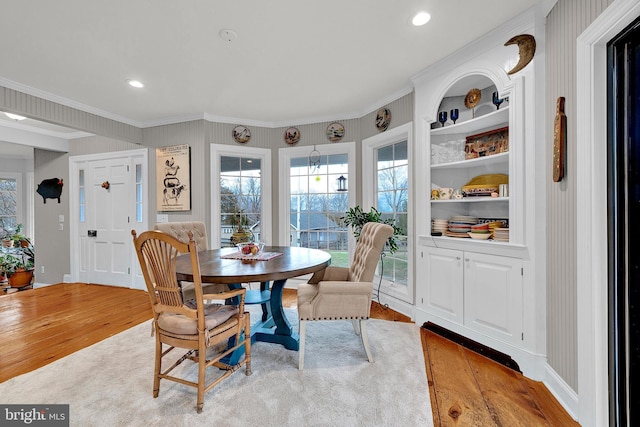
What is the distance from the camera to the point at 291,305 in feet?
11.9

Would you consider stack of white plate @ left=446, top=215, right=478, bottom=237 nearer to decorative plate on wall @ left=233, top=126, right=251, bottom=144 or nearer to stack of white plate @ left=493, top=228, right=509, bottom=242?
stack of white plate @ left=493, top=228, right=509, bottom=242

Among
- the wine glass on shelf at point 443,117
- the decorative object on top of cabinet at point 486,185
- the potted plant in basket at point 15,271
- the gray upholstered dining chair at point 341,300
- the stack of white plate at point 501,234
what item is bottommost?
the potted plant in basket at point 15,271

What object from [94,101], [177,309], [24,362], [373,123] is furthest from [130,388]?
[373,123]

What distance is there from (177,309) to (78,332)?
1986 millimetres

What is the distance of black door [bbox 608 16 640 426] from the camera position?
1360mm

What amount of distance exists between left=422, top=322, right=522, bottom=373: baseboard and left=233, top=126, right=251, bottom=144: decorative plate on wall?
11.0ft

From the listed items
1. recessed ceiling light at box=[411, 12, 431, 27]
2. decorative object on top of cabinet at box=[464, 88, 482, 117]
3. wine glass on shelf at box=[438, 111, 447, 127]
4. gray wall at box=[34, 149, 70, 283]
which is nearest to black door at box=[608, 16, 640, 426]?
recessed ceiling light at box=[411, 12, 431, 27]

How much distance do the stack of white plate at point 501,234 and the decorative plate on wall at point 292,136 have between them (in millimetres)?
2885

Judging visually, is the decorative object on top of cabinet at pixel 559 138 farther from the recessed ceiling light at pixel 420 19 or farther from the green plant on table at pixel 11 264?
the green plant on table at pixel 11 264

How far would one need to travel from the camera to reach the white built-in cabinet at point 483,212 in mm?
2059

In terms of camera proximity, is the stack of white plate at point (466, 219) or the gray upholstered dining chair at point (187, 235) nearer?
the stack of white plate at point (466, 219)

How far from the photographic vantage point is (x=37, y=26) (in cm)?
207

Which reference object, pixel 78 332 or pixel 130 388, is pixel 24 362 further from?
pixel 130 388

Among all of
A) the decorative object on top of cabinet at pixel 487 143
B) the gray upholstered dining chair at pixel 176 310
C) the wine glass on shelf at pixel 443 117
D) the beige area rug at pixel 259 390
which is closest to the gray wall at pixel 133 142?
the wine glass on shelf at pixel 443 117
